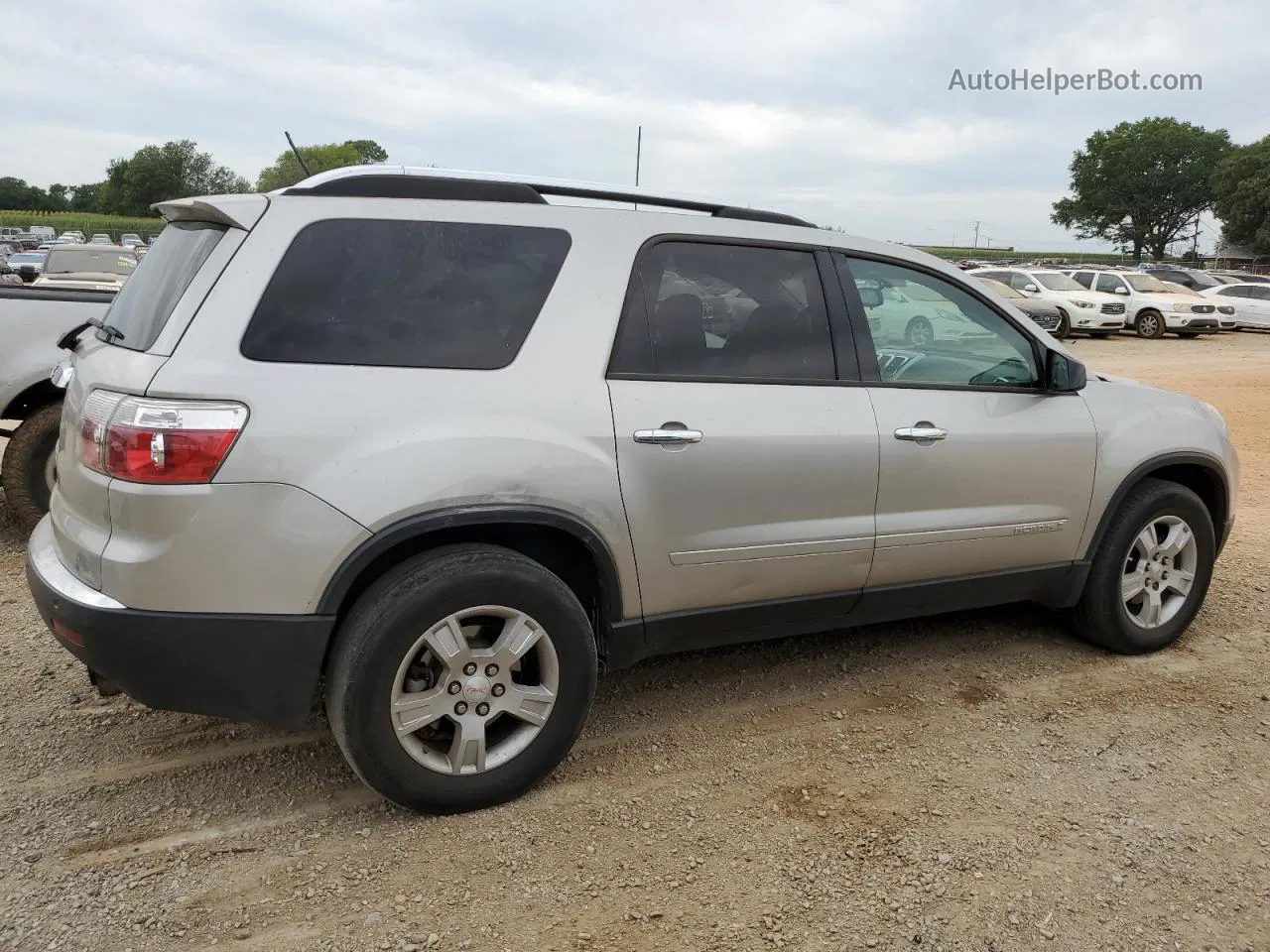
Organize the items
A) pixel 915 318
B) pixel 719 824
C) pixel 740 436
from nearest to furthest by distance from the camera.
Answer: pixel 719 824
pixel 740 436
pixel 915 318

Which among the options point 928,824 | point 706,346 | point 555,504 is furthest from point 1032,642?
point 555,504

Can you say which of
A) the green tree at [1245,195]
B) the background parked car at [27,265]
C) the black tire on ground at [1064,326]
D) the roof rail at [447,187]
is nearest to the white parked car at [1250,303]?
the black tire on ground at [1064,326]

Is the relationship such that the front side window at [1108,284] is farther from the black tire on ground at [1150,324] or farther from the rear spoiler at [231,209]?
the rear spoiler at [231,209]

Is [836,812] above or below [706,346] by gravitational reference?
below

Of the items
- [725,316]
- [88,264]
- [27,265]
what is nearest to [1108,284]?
[88,264]

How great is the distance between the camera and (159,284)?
2955 millimetres

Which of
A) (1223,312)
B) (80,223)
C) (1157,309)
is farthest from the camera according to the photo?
(80,223)

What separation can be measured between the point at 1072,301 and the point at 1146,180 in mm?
69825

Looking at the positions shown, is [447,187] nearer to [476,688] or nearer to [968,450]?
[476,688]

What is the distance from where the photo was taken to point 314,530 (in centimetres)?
260

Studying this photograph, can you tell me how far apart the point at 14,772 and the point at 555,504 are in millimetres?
1945

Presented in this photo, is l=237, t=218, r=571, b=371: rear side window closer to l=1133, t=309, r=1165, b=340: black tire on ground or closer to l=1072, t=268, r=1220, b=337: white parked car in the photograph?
l=1072, t=268, r=1220, b=337: white parked car

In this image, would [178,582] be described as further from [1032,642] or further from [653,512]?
[1032,642]

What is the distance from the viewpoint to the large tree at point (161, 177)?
3986 inches
